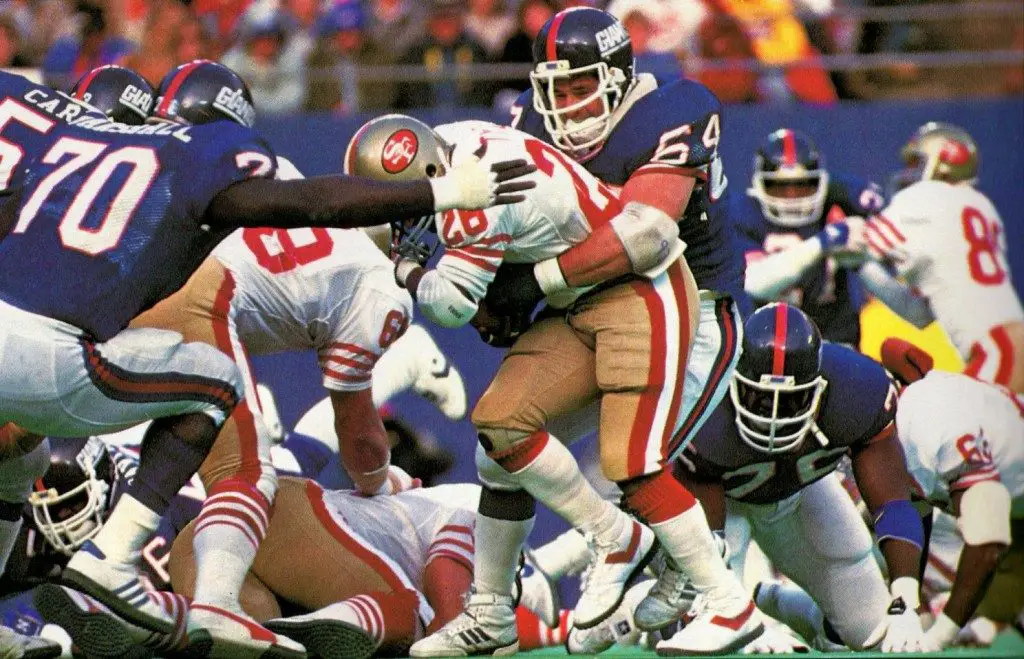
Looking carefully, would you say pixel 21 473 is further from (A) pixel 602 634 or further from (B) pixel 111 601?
(A) pixel 602 634

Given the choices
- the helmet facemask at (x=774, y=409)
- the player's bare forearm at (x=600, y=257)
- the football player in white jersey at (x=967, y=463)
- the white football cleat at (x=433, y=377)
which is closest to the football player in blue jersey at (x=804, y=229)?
the white football cleat at (x=433, y=377)

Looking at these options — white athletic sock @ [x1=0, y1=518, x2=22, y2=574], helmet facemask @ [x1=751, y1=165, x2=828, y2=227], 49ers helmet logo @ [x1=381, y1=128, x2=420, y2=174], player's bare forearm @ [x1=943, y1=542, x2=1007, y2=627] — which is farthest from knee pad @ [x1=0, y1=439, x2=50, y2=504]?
helmet facemask @ [x1=751, y1=165, x2=828, y2=227]

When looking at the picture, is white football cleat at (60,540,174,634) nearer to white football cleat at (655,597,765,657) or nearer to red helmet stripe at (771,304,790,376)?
white football cleat at (655,597,765,657)

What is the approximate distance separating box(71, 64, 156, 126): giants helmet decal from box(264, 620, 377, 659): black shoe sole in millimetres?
2074

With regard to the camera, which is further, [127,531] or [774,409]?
[774,409]

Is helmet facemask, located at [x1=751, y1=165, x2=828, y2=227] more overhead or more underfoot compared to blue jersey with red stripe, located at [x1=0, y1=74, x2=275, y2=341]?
more underfoot

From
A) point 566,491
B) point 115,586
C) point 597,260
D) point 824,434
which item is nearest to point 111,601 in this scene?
point 115,586

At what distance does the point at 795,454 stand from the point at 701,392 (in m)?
0.85

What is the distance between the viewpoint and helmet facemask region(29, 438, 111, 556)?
6156 millimetres

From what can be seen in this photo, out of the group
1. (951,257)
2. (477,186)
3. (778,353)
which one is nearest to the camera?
(477,186)

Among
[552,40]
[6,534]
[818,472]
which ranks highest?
[552,40]

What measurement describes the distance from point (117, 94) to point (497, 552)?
2300 mm

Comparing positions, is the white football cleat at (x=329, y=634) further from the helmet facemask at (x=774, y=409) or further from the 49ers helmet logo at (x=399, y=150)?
the helmet facemask at (x=774, y=409)

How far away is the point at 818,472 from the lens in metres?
6.43
